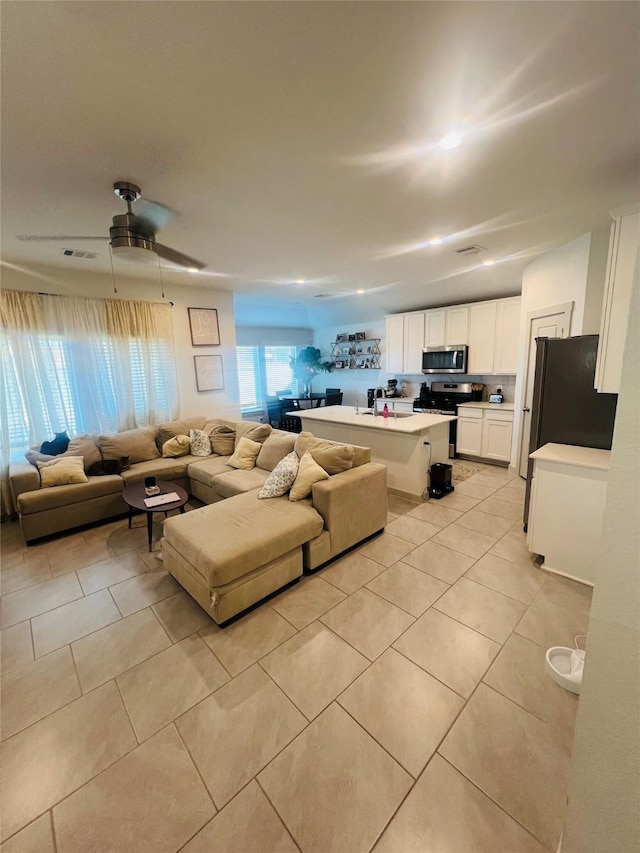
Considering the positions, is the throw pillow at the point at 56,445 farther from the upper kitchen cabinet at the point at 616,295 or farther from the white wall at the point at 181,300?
the upper kitchen cabinet at the point at 616,295

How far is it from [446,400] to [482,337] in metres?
1.09

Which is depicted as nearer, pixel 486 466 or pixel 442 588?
pixel 442 588

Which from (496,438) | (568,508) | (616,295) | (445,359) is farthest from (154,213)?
(496,438)

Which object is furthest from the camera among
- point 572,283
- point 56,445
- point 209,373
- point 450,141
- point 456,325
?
point 456,325

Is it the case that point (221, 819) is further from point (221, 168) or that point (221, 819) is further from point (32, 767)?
point (221, 168)

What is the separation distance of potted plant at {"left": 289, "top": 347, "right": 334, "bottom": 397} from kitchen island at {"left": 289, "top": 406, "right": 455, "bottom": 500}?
3.46 m

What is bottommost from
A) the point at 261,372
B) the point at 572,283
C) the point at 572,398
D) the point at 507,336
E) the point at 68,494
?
the point at 68,494

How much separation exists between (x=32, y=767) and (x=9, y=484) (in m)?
3.08

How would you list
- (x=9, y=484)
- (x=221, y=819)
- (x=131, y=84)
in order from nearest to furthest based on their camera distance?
(x=221, y=819)
(x=131, y=84)
(x=9, y=484)

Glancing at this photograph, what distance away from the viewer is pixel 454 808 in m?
1.23

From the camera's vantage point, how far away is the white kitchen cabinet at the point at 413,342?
591 cm

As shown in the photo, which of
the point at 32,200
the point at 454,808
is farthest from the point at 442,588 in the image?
the point at 32,200

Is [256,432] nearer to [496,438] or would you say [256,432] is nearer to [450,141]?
[450,141]

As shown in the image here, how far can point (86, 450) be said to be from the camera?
12.2ft
